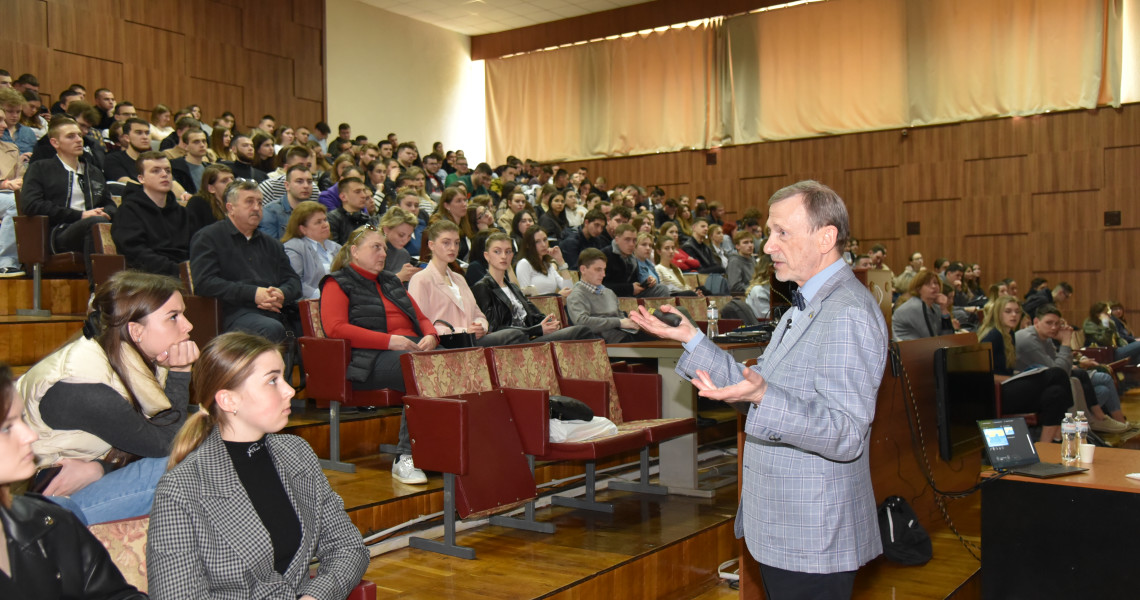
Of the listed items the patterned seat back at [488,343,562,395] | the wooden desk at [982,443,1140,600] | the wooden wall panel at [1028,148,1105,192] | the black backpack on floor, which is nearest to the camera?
the wooden desk at [982,443,1140,600]

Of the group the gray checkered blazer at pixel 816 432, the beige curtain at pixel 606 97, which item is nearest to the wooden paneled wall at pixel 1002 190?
the beige curtain at pixel 606 97

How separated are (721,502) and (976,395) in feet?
3.88

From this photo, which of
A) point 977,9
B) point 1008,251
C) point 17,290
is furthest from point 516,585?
point 977,9

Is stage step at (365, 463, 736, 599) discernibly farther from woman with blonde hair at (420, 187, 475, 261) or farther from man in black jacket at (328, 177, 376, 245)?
woman with blonde hair at (420, 187, 475, 261)

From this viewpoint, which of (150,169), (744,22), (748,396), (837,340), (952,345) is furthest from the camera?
(744,22)

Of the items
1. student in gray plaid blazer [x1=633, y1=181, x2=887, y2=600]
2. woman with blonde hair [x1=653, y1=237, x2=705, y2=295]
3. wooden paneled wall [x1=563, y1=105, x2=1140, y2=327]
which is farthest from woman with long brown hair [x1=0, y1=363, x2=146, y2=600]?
wooden paneled wall [x1=563, y1=105, x2=1140, y2=327]

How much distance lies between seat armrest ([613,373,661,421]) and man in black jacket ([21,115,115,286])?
110 inches

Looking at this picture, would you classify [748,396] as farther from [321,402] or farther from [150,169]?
[150,169]

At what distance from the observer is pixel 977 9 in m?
10.6

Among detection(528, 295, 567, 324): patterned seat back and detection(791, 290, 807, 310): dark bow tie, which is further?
detection(528, 295, 567, 324): patterned seat back

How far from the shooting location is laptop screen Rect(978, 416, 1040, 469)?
107 inches

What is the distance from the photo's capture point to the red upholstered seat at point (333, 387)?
3.87 metres

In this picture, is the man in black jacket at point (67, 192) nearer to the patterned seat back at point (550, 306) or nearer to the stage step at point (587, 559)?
the patterned seat back at point (550, 306)

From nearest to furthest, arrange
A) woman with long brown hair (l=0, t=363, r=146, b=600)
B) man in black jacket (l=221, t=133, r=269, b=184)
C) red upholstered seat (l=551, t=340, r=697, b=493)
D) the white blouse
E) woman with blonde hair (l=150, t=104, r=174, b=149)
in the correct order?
woman with long brown hair (l=0, t=363, r=146, b=600) → red upholstered seat (l=551, t=340, r=697, b=493) → the white blouse → man in black jacket (l=221, t=133, r=269, b=184) → woman with blonde hair (l=150, t=104, r=174, b=149)
